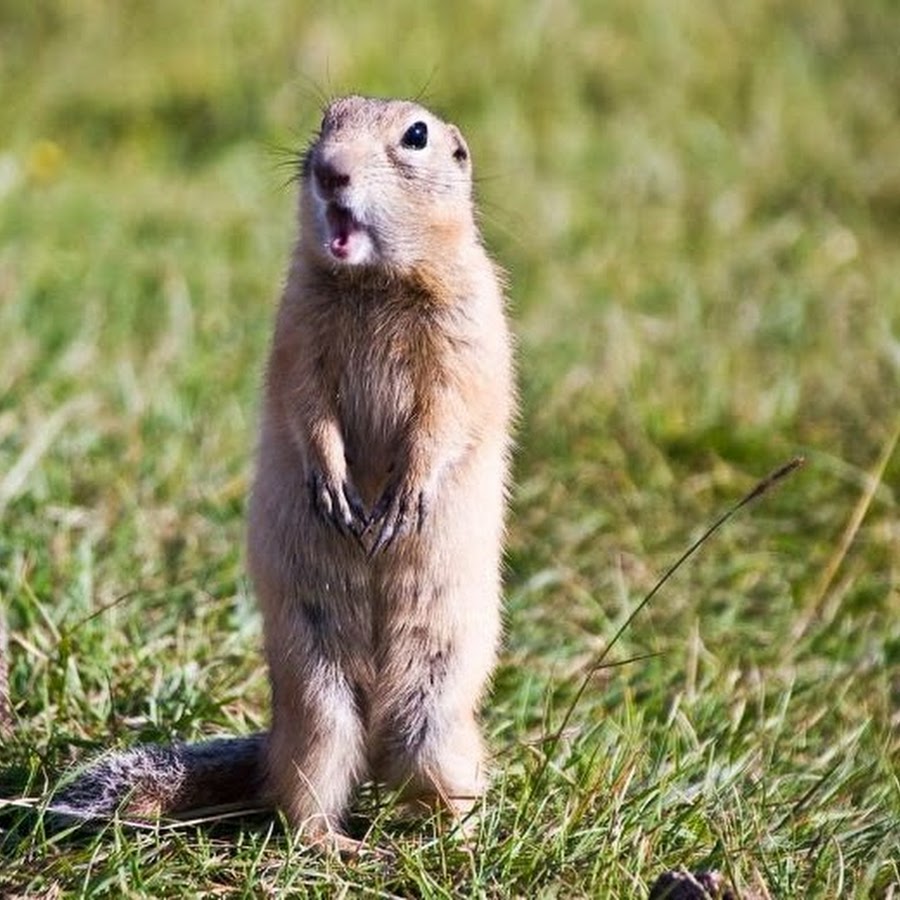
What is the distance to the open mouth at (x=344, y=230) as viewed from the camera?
155 inches

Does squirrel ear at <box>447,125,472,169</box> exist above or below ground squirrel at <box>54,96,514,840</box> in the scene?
above

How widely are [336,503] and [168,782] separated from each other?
2.04 feet

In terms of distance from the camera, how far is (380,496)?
4051 mm

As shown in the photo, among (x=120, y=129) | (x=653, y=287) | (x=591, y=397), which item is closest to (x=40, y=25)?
(x=120, y=129)

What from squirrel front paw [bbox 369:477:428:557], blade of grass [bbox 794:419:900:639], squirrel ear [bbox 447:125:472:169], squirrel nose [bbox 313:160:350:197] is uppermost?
squirrel ear [bbox 447:125:472:169]

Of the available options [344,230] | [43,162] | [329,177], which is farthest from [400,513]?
[43,162]

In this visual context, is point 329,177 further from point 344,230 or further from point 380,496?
point 380,496

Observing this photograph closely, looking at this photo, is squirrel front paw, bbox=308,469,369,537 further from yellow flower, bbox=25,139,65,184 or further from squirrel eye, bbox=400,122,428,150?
yellow flower, bbox=25,139,65,184

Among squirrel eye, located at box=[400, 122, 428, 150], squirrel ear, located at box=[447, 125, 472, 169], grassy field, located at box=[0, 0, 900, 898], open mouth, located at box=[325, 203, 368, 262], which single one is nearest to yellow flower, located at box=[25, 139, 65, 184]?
grassy field, located at box=[0, 0, 900, 898]

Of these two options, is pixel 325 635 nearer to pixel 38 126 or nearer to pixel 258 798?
pixel 258 798

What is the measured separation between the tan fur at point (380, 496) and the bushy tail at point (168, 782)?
111 mm

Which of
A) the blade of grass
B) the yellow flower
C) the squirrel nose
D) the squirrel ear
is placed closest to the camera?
the squirrel nose

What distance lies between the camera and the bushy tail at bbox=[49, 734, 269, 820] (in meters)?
3.90

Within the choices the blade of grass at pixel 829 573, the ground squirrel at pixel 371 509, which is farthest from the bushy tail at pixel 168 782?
the blade of grass at pixel 829 573
